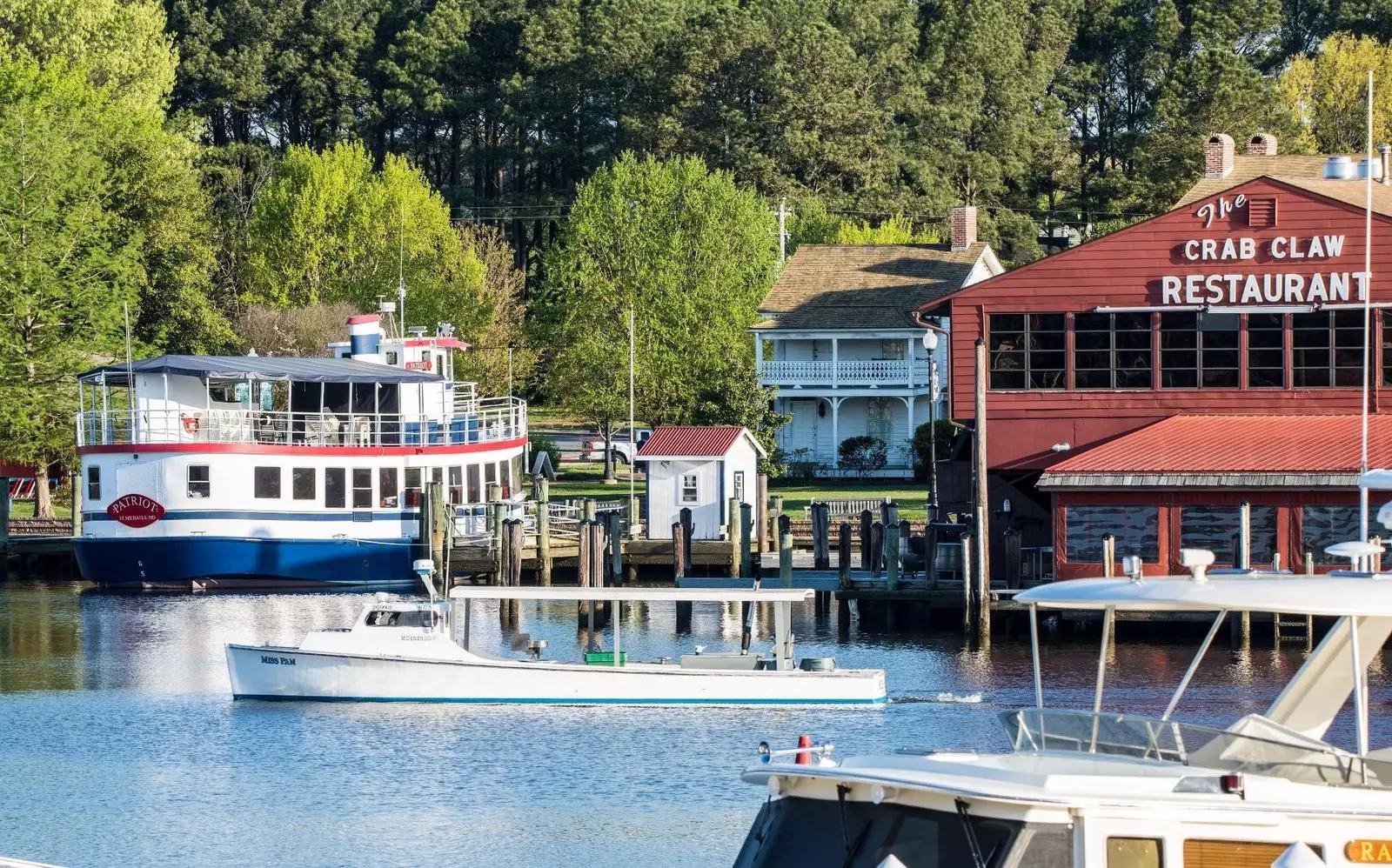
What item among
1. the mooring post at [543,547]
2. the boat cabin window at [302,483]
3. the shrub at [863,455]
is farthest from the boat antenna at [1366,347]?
the shrub at [863,455]

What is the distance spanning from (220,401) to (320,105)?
184 ft

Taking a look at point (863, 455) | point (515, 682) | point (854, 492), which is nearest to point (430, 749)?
point (515, 682)

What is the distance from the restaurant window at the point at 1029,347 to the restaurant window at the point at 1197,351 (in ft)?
6.81

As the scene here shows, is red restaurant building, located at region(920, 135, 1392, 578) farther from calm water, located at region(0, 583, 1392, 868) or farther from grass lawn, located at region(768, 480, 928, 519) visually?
grass lawn, located at region(768, 480, 928, 519)

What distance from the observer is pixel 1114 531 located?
40469 millimetres

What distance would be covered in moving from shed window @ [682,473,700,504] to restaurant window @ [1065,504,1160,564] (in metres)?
13.4

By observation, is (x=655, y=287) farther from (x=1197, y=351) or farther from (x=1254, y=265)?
(x=1254, y=265)

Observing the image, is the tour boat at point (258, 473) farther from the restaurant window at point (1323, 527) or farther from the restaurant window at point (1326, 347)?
the restaurant window at point (1323, 527)

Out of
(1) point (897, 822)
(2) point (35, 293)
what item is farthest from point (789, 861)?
(2) point (35, 293)

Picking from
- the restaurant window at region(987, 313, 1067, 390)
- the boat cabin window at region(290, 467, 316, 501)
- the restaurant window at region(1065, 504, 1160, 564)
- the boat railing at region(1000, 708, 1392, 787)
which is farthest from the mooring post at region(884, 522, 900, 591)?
the boat railing at region(1000, 708, 1392, 787)

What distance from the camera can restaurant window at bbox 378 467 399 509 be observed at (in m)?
53.7

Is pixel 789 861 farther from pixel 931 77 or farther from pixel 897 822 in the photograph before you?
pixel 931 77

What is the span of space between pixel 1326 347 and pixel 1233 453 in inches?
151

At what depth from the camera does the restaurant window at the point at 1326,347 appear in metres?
42.7
